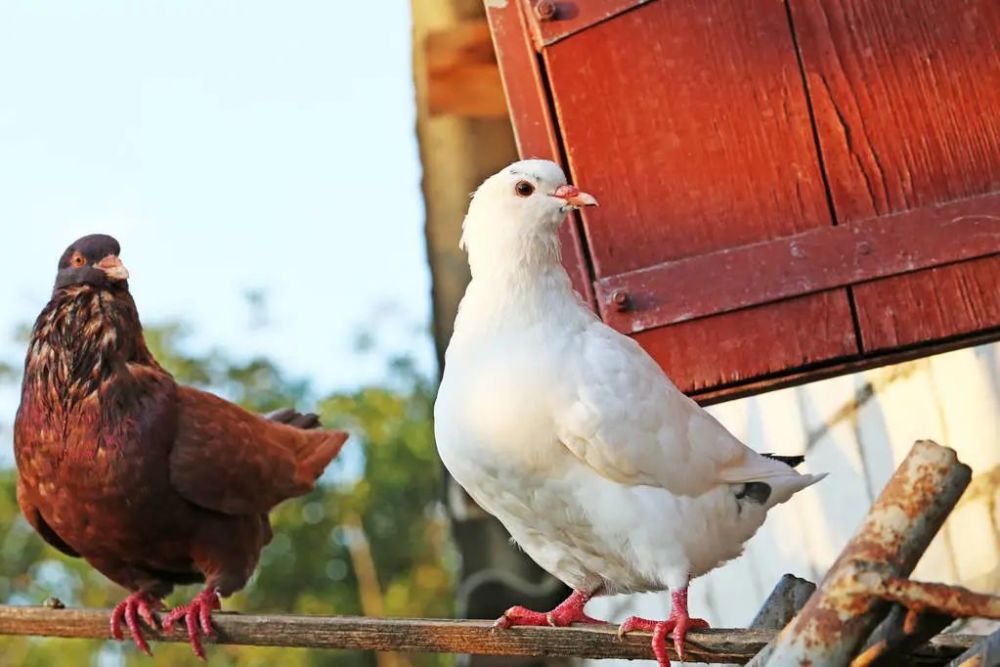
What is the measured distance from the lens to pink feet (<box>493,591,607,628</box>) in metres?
2.77

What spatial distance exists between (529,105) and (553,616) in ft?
4.25

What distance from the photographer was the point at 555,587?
5688 mm

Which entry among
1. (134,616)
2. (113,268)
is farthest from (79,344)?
(134,616)

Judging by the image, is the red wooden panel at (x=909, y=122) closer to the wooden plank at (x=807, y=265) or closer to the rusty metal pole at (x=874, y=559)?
the wooden plank at (x=807, y=265)

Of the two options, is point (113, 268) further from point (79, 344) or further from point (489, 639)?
point (489, 639)

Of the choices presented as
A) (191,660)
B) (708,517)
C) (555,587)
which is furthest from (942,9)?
(191,660)

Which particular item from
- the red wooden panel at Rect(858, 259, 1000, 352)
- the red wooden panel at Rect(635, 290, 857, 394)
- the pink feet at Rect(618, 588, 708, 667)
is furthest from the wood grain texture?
the red wooden panel at Rect(858, 259, 1000, 352)

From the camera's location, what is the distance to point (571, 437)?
2.71m

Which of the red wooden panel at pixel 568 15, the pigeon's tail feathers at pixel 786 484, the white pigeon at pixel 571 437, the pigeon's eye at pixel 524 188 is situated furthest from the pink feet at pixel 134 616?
the red wooden panel at pixel 568 15

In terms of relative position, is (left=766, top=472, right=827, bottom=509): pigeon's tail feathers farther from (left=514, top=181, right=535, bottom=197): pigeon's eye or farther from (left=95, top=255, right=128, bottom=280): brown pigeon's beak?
(left=95, top=255, right=128, bottom=280): brown pigeon's beak

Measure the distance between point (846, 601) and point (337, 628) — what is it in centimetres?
119

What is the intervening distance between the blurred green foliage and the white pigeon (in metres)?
6.61

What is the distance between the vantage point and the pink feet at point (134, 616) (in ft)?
11.4

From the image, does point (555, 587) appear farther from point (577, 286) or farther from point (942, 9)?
point (942, 9)
